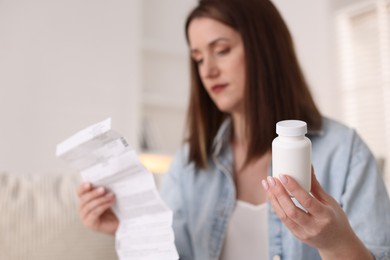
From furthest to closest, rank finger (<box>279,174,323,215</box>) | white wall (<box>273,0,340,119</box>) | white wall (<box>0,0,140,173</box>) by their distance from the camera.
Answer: white wall (<box>273,0,340,119</box>) < white wall (<box>0,0,140,173</box>) < finger (<box>279,174,323,215</box>)

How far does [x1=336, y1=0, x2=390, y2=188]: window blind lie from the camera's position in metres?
2.76

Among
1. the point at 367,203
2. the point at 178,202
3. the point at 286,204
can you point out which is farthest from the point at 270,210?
the point at 286,204

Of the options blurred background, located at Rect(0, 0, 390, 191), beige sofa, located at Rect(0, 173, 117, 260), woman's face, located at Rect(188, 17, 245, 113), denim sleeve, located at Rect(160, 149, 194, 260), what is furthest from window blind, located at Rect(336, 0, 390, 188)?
beige sofa, located at Rect(0, 173, 117, 260)

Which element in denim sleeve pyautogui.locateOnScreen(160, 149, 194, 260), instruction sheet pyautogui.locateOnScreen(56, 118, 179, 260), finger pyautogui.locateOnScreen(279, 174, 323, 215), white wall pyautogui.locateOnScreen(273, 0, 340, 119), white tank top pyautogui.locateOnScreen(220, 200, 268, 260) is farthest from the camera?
white wall pyautogui.locateOnScreen(273, 0, 340, 119)

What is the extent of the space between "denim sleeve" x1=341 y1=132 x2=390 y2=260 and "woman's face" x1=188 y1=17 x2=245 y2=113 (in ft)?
1.06

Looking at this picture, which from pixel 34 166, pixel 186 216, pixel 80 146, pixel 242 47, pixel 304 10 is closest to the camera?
pixel 80 146

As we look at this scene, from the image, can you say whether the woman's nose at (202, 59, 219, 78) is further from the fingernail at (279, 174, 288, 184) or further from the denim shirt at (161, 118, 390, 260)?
the fingernail at (279, 174, 288, 184)

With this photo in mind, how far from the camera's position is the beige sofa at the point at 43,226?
122cm

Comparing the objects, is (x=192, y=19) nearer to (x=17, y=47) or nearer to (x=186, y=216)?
(x=186, y=216)

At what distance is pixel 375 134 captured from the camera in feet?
9.26

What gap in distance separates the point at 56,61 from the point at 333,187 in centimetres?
201

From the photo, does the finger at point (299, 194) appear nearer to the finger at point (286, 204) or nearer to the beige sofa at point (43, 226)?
the finger at point (286, 204)

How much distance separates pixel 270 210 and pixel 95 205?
405mm

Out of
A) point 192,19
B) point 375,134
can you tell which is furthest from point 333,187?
point 375,134
